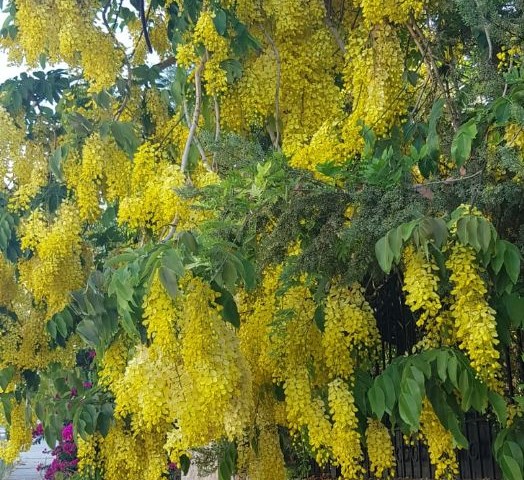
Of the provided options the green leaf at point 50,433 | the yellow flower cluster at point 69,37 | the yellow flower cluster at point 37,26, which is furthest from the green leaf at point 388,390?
the yellow flower cluster at point 37,26

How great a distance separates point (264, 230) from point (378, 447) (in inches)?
42.5

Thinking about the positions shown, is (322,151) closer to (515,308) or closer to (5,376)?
(515,308)

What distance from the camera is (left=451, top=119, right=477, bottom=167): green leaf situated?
341 centimetres

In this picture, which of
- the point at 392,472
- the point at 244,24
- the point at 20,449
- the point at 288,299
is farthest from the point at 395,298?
the point at 20,449

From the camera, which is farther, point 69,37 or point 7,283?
point 7,283

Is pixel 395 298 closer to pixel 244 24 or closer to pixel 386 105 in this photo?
pixel 386 105

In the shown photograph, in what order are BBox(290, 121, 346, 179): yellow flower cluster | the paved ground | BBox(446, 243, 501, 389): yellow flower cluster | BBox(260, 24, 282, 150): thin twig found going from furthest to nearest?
the paved ground < BBox(260, 24, 282, 150): thin twig < BBox(290, 121, 346, 179): yellow flower cluster < BBox(446, 243, 501, 389): yellow flower cluster

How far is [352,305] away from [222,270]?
62cm

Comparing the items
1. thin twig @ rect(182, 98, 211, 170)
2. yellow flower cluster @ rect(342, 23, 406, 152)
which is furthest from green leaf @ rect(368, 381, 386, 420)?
thin twig @ rect(182, 98, 211, 170)

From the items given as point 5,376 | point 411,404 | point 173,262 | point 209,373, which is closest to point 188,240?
point 173,262

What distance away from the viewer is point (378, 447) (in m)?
3.80

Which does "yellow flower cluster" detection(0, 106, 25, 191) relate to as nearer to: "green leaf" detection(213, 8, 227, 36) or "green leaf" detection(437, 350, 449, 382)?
"green leaf" detection(213, 8, 227, 36)

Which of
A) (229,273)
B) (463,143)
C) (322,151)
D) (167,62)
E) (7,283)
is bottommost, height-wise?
(229,273)

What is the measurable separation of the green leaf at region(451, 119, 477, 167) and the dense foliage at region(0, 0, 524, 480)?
0.04 feet
